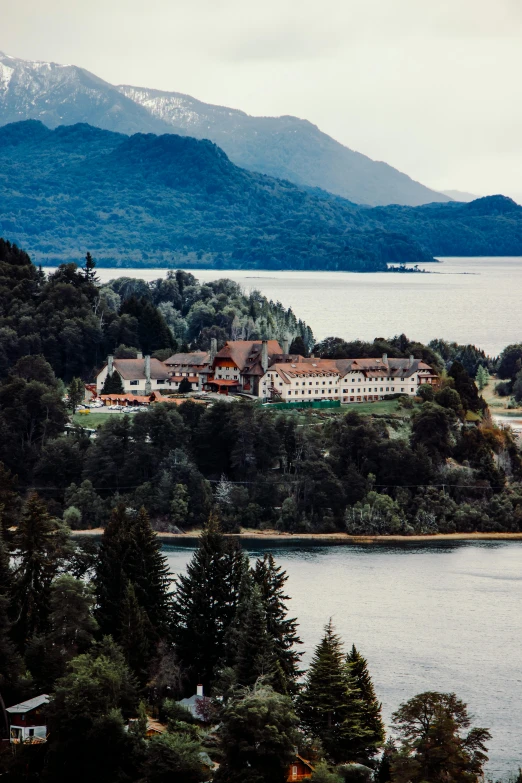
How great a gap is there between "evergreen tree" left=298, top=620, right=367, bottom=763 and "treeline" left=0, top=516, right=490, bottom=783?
0.03 meters

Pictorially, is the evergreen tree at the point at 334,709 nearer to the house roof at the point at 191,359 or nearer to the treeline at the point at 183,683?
the treeline at the point at 183,683

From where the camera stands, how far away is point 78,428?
72375 mm

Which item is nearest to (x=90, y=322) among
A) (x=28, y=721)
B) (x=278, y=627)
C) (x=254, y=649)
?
(x=278, y=627)

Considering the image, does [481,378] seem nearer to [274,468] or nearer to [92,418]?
[274,468]

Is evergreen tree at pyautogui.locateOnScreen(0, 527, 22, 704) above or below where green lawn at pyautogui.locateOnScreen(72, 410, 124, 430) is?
below

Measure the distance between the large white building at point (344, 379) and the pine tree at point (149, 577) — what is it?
3555 centimetres

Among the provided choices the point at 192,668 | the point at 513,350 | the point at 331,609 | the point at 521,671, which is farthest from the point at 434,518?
the point at 513,350

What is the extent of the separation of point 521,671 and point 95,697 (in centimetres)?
1574

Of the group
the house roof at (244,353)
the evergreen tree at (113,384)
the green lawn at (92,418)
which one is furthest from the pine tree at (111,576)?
the evergreen tree at (113,384)

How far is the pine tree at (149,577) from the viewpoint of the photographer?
39031mm

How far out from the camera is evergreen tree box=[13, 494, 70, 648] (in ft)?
122

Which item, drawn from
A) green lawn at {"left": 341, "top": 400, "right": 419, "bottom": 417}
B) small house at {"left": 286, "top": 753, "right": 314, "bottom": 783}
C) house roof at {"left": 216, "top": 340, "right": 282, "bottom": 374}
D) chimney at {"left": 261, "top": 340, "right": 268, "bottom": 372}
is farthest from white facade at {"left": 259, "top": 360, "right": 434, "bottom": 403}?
small house at {"left": 286, "top": 753, "right": 314, "bottom": 783}

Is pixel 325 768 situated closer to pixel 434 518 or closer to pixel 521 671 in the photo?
pixel 521 671

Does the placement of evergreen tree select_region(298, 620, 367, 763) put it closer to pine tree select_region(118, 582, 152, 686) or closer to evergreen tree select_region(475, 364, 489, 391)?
pine tree select_region(118, 582, 152, 686)
